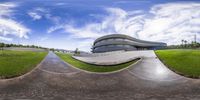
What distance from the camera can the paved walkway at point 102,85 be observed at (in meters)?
18.8

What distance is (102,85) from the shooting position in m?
22.1

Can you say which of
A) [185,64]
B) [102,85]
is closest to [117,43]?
[185,64]

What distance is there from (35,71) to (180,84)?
1317 centimetres

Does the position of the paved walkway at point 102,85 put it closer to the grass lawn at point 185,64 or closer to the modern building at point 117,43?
the grass lawn at point 185,64

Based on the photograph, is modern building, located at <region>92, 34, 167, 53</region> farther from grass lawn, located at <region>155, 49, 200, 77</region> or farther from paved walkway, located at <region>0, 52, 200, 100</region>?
paved walkway, located at <region>0, 52, 200, 100</region>

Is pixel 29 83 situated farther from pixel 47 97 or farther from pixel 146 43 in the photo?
pixel 146 43

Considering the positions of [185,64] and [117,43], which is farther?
[117,43]

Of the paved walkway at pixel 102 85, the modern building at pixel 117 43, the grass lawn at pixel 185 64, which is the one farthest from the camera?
the modern building at pixel 117 43

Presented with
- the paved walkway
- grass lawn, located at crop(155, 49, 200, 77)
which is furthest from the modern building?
the paved walkway

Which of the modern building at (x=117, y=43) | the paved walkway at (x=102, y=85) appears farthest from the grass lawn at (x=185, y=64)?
the modern building at (x=117, y=43)

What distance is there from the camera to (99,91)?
20.6 meters

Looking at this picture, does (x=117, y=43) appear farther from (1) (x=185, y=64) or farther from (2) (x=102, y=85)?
(2) (x=102, y=85)

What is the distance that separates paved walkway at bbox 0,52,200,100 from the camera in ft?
61.7

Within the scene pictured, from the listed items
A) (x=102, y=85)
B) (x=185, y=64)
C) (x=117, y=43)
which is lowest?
(x=102, y=85)
